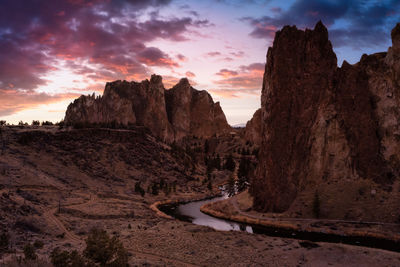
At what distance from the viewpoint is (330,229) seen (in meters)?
49.4

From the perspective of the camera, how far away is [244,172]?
116 m

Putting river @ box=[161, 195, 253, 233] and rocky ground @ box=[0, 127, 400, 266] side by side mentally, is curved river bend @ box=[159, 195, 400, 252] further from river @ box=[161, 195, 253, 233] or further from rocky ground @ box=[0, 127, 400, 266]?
rocky ground @ box=[0, 127, 400, 266]

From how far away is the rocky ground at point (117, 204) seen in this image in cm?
3606

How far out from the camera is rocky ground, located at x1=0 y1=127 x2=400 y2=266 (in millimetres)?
36062

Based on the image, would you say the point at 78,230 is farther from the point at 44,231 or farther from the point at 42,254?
the point at 42,254

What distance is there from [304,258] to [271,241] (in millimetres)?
6943

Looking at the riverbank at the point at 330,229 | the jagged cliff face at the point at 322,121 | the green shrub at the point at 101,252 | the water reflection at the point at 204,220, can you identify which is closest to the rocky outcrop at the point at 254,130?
the water reflection at the point at 204,220

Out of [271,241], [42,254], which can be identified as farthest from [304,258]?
[42,254]

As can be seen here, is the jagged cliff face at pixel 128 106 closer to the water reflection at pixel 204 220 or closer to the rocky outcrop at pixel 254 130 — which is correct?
the rocky outcrop at pixel 254 130

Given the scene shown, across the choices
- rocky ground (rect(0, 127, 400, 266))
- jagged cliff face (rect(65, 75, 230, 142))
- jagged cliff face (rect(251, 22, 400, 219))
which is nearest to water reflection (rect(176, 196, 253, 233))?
rocky ground (rect(0, 127, 400, 266))

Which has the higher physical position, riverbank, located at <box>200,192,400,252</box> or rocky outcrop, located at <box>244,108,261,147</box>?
rocky outcrop, located at <box>244,108,261,147</box>

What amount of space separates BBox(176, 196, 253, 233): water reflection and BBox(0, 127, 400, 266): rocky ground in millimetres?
6904

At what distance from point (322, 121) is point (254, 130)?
129 m

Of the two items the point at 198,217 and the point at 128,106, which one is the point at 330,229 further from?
the point at 128,106
